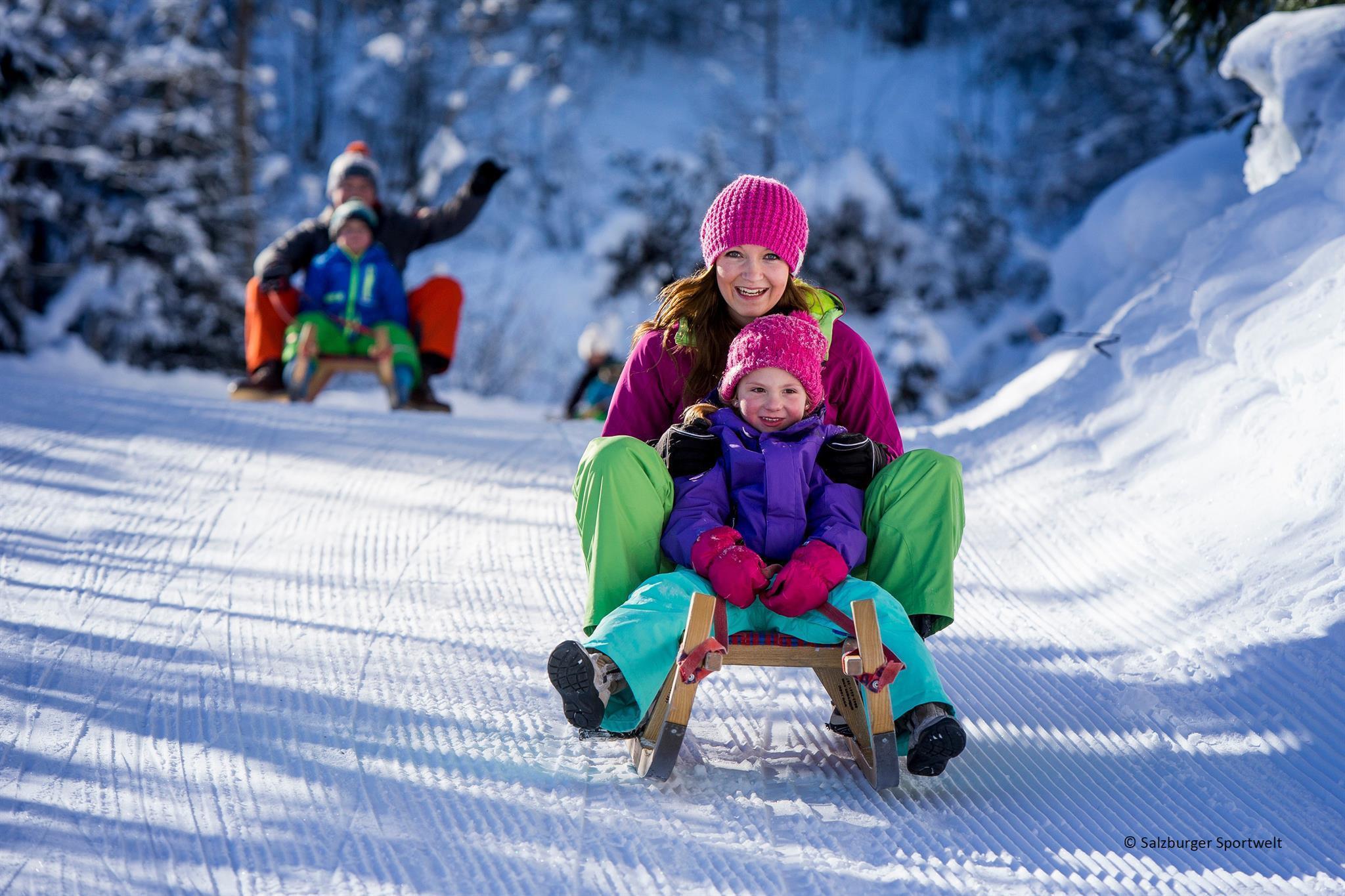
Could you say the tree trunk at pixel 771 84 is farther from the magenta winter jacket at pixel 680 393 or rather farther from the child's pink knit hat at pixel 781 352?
the child's pink knit hat at pixel 781 352

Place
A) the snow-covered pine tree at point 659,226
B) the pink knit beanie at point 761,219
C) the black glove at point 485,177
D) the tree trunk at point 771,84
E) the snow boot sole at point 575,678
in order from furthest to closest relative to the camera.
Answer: the tree trunk at point 771,84 < the snow-covered pine tree at point 659,226 < the black glove at point 485,177 < the pink knit beanie at point 761,219 < the snow boot sole at point 575,678

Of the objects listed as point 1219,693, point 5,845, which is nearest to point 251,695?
point 5,845

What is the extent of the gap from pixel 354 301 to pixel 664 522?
4.32m

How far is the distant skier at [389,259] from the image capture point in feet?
19.7

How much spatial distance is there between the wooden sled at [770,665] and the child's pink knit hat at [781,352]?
0.45 meters

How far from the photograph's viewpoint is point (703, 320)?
241cm

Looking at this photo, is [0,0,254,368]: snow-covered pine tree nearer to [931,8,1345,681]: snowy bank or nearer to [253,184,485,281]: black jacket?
[253,184,485,281]: black jacket

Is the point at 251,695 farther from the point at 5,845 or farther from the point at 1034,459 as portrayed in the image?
the point at 1034,459

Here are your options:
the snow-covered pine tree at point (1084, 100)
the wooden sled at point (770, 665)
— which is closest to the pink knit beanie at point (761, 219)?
the wooden sled at point (770, 665)

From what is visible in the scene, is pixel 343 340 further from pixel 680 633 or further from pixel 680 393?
pixel 680 633

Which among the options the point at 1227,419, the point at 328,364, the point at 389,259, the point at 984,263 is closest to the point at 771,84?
the point at 984,263

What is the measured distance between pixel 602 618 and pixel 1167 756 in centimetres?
102

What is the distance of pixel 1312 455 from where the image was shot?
2.76 meters

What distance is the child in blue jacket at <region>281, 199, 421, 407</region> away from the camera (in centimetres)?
593
